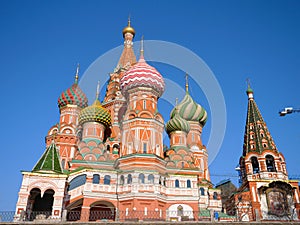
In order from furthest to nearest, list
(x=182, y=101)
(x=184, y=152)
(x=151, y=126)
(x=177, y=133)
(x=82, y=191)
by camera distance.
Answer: (x=182, y=101) → (x=177, y=133) → (x=184, y=152) → (x=151, y=126) → (x=82, y=191)

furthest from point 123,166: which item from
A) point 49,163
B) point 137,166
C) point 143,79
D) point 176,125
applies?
point 143,79

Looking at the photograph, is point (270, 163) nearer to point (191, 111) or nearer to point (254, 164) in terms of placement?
point (254, 164)

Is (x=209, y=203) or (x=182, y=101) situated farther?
(x=182, y=101)

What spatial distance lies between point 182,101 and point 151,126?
11.2 meters

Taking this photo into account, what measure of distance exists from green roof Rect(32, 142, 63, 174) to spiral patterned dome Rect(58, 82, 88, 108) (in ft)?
32.5

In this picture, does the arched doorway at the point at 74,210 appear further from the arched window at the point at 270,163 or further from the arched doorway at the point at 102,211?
the arched window at the point at 270,163

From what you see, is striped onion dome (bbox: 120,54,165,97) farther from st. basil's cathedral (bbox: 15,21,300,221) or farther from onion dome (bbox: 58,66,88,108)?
onion dome (bbox: 58,66,88,108)

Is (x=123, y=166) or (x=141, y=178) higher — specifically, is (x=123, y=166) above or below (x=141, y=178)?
above

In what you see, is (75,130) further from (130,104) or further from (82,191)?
(82,191)

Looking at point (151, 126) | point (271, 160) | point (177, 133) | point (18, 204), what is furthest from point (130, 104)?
point (271, 160)

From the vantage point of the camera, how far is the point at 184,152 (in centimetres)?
2630

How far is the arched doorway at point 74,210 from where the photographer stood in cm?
2133

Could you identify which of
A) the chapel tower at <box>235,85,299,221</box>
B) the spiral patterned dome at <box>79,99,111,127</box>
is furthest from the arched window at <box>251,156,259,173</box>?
the spiral patterned dome at <box>79,99,111,127</box>

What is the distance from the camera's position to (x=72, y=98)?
31.3 m
